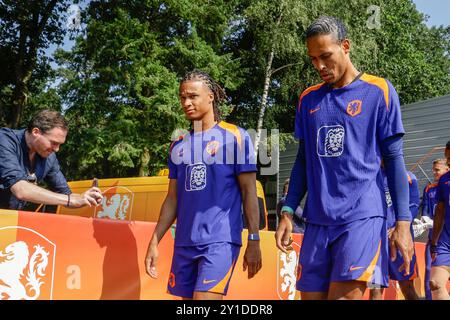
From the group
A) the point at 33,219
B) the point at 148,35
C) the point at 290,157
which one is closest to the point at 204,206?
the point at 33,219

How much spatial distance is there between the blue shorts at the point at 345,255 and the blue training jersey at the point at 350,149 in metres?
0.05

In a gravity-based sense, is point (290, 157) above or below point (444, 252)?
above

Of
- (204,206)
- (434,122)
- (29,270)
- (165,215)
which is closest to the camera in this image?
(204,206)

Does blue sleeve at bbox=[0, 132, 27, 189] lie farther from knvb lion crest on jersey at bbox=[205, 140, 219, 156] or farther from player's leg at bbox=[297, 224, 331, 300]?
player's leg at bbox=[297, 224, 331, 300]

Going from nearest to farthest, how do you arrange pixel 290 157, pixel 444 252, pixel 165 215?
pixel 165 215
pixel 444 252
pixel 290 157

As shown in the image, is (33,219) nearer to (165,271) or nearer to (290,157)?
(165,271)

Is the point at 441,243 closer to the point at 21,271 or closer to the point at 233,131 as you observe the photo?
the point at 233,131

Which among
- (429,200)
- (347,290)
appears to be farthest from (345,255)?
(429,200)

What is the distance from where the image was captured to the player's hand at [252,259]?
3.66 meters

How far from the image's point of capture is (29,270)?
183 inches

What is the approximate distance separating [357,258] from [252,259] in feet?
3.76

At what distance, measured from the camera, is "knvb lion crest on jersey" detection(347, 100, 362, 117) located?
2.88 metres

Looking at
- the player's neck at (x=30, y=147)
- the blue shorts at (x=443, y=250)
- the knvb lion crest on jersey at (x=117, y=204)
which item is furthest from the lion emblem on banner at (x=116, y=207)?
the blue shorts at (x=443, y=250)
